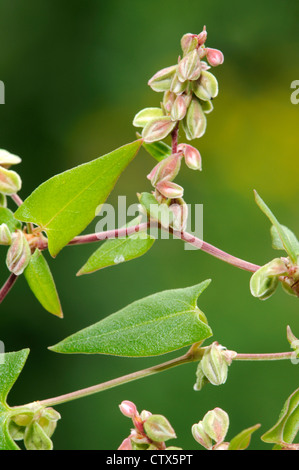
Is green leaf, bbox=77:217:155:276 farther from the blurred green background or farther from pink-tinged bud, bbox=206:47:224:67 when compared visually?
the blurred green background

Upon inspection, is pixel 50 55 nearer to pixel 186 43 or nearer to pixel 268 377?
pixel 268 377

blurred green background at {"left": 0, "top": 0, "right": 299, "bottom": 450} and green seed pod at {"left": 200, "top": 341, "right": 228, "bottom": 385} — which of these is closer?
green seed pod at {"left": 200, "top": 341, "right": 228, "bottom": 385}

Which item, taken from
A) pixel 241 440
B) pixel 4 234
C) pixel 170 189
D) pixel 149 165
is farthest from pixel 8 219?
pixel 149 165

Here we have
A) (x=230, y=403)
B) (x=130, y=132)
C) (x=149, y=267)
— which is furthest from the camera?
(x=130, y=132)

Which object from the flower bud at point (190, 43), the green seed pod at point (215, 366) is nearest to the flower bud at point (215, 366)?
the green seed pod at point (215, 366)

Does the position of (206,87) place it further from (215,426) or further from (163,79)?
(215,426)

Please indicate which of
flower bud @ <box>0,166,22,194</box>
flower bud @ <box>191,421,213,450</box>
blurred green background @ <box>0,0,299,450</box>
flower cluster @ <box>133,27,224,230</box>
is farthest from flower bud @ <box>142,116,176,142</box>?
blurred green background @ <box>0,0,299,450</box>

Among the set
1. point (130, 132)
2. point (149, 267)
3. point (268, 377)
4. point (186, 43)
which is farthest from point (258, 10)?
point (186, 43)

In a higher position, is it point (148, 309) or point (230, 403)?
point (148, 309)
